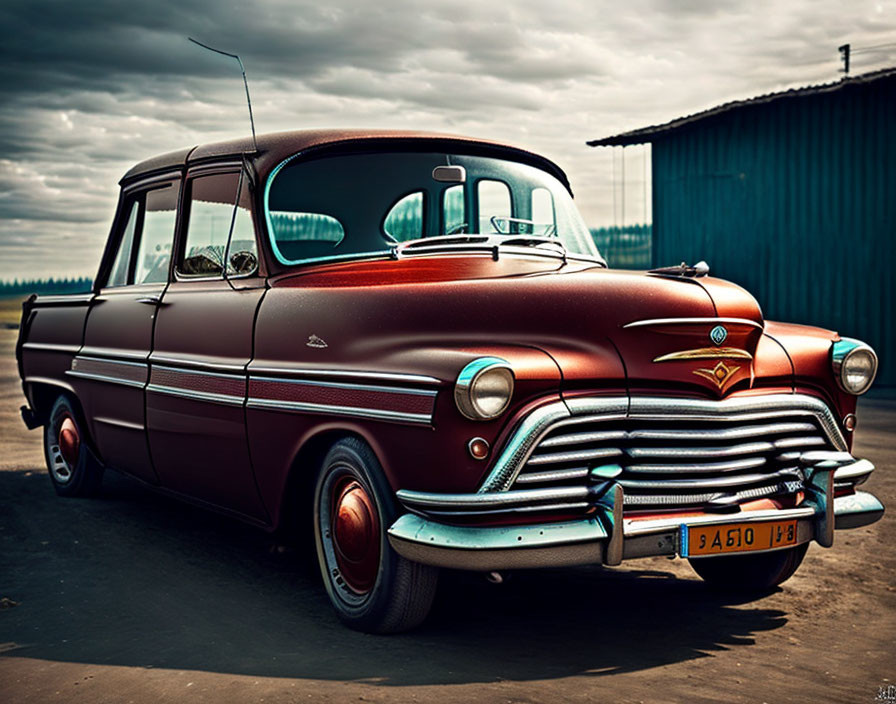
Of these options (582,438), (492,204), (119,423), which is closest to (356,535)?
(582,438)

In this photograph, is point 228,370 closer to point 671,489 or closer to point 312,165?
point 312,165

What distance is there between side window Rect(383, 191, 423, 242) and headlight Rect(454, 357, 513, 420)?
194cm

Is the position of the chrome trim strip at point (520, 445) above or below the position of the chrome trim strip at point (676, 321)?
below

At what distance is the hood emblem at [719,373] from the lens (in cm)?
411

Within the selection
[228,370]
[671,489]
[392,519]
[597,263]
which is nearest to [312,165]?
[228,370]

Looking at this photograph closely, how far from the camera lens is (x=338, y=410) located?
4227 millimetres

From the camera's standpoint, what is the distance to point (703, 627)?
4438mm

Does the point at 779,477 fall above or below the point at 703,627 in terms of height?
above

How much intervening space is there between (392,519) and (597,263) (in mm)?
1969

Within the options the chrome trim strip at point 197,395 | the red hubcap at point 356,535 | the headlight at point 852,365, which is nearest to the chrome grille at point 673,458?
the headlight at point 852,365

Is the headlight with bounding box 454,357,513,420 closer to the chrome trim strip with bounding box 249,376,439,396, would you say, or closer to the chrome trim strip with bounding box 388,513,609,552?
the chrome trim strip with bounding box 249,376,439,396

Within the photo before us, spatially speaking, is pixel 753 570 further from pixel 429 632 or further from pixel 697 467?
pixel 429 632

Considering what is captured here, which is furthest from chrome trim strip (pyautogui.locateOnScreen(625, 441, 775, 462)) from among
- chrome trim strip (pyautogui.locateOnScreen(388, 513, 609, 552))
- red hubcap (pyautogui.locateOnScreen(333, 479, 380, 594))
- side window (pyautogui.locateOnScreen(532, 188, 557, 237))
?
side window (pyautogui.locateOnScreen(532, 188, 557, 237))

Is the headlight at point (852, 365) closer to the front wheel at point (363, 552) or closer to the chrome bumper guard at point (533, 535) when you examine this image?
the chrome bumper guard at point (533, 535)
